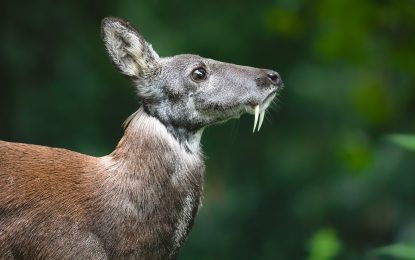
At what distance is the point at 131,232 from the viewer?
290 inches

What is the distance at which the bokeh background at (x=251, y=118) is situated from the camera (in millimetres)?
11758

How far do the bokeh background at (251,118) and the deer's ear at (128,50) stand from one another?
142 inches

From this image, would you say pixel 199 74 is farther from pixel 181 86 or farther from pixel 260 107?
pixel 260 107

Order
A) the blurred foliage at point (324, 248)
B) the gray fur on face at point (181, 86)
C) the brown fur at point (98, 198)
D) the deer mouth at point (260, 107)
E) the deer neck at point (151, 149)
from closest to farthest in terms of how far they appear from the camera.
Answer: the brown fur at point (98, 198) < the deer neck at point (151, 149) < the gray fur on face at point (181, 86) < the deer mouth at point (260, 107) < the blurred foliage at point (324, 248)

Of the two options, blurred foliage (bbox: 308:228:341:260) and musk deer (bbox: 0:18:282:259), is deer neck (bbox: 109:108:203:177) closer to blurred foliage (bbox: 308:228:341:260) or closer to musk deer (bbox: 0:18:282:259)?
musk deer (bbox: 0:18:282:259)

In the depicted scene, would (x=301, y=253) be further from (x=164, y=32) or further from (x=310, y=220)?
(x=164, y=32)

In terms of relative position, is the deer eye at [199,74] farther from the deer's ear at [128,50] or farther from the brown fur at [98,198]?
the brown fur at [98,198]

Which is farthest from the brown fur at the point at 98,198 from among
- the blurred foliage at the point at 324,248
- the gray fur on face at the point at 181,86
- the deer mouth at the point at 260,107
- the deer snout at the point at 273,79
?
the blurred foliage at the point at 324,248

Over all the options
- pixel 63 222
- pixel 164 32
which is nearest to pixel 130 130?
pixel 63 222

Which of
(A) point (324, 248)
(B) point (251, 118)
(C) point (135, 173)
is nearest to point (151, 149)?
(C) point (135, 173)

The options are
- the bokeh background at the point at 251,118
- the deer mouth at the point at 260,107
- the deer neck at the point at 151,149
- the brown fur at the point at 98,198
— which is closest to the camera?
the brown fur at the point at 98,198

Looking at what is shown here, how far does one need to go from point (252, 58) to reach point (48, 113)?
2334 mm

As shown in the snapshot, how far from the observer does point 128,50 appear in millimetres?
7785

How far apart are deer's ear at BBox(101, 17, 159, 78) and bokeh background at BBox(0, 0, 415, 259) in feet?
11.9
